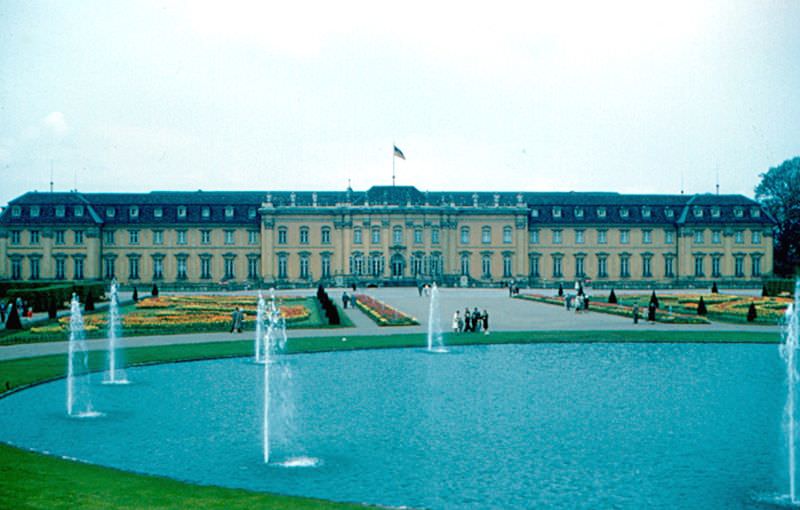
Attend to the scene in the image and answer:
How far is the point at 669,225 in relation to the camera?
86812mm

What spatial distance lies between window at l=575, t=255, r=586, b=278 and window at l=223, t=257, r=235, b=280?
35.1 m

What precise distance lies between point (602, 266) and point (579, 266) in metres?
2.41

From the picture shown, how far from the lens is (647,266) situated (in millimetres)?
86938

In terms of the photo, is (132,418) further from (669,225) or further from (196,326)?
(669,225)

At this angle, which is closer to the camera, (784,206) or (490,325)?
(490,325)

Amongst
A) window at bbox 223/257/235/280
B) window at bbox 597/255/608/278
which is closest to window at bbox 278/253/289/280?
window at bbox 223/257/235/280

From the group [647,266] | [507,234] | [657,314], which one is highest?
[507,234]

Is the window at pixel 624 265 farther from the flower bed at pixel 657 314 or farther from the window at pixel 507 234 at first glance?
the flower bed at pixel 657 314

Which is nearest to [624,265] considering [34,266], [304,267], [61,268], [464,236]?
[464,236]

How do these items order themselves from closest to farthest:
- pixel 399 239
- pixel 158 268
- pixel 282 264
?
pixel 158 268
pixel 282 264
pixel 399 239

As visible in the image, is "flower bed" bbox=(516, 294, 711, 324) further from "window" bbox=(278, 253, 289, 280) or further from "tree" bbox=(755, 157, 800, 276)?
"tree" bbox=(755, 157, 800, 276)

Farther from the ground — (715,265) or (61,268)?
(61,268)

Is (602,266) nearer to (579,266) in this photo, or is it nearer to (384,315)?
(579,266)

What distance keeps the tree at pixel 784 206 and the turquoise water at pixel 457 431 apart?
68.7 metres
